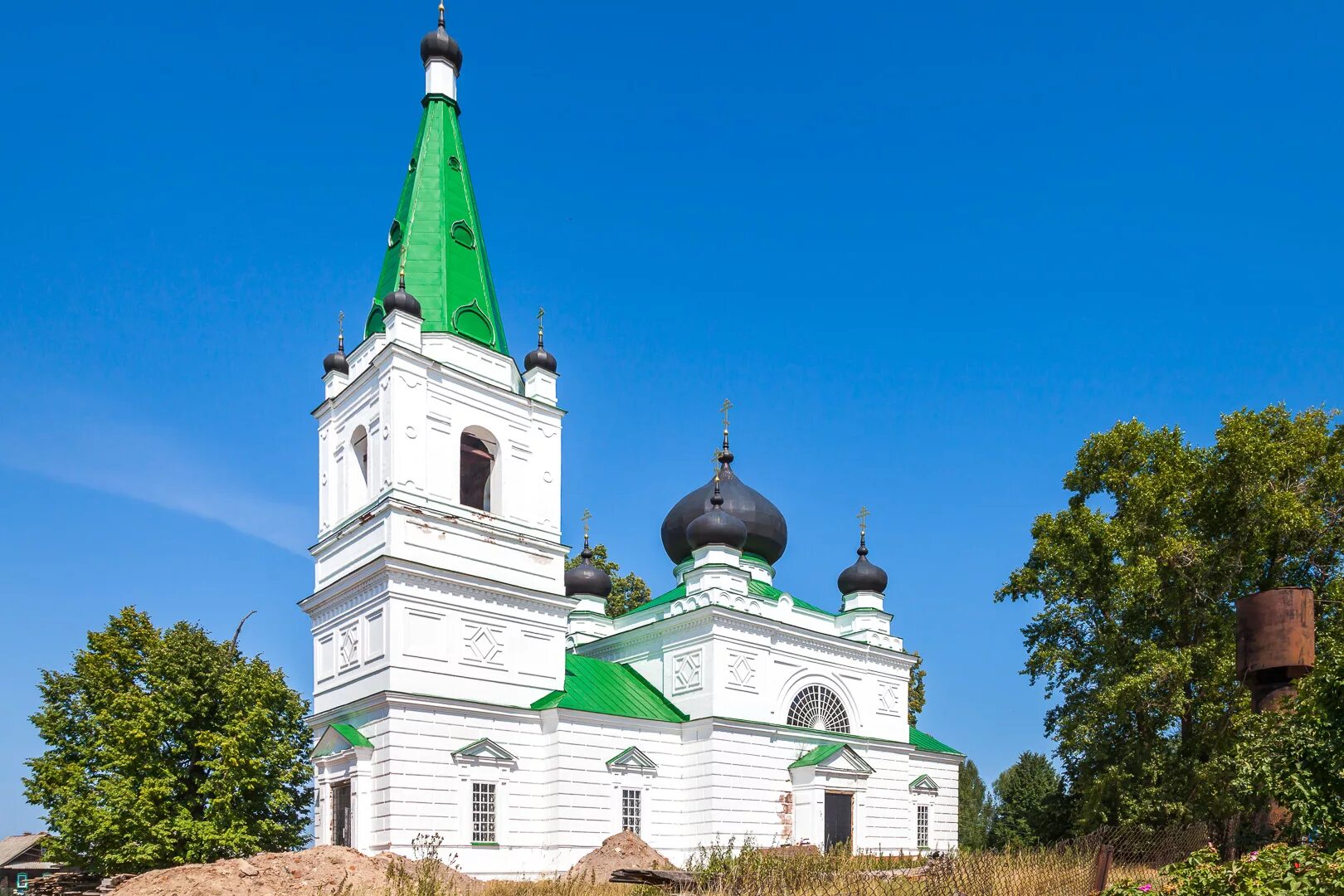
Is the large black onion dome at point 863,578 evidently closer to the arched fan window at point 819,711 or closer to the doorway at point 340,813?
the arched fan window at point 819,711

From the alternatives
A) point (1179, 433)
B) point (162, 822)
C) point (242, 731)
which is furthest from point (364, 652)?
point (1179, 433)

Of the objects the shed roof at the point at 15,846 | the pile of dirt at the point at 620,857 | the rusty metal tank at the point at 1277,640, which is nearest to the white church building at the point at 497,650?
the pile of dirt at the point at 620,857

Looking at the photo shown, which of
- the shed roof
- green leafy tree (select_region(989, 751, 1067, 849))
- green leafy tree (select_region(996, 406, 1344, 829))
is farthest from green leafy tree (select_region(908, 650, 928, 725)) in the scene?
the shed roof

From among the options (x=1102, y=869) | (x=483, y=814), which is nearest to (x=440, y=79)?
(x=483, y=814)

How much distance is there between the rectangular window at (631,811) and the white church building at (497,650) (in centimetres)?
7

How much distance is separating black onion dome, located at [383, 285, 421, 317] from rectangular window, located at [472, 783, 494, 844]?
11703mm

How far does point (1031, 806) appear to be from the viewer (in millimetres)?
37688

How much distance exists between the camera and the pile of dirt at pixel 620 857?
24.5m

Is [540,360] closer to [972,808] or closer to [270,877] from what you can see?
[270,877]

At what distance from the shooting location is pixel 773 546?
35844mm

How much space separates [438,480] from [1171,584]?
1805cm

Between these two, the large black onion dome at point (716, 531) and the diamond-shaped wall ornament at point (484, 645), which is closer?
the diamond-shaped wall ornament at point (484, 645)

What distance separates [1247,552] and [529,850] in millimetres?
18593

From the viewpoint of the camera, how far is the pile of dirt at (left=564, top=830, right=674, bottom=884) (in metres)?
24.5
